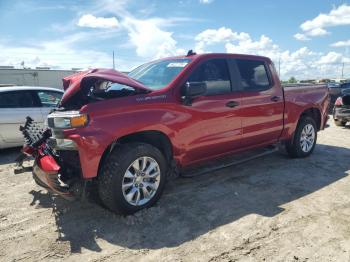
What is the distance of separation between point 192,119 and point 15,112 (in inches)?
178

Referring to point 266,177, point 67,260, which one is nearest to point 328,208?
point 266,177

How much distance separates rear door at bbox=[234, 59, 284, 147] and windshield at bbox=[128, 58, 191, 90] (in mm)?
1012

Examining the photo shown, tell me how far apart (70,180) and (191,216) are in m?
1.44

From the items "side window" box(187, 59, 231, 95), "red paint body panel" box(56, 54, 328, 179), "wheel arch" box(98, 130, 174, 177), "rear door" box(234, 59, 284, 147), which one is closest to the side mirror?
"red paint body panel" box(56, 54, 328, 179)

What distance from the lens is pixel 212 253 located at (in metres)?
2.91

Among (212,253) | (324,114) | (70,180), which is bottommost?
(212,253)

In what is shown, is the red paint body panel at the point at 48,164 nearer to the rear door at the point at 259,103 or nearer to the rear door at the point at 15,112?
the rear door at the point at 259,103

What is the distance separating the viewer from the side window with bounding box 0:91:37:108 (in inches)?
264

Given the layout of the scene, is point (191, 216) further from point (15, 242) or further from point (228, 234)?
point (15, 242)

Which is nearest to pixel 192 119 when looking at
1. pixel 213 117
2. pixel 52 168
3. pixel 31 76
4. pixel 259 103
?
pixel 213 117

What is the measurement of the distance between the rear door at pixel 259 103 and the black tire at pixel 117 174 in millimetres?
1904

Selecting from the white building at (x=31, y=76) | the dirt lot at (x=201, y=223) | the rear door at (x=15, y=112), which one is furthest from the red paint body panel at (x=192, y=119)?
the white building at (x=31, y=76)

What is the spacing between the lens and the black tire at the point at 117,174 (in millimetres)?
3404

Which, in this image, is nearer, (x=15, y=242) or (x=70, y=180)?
(x=15, y=242)
